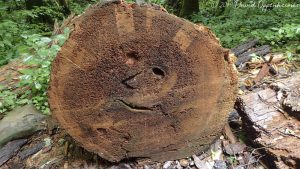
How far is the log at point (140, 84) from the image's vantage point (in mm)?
2217

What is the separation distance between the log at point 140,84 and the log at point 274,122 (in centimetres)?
27

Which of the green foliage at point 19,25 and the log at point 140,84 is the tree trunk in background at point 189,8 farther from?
the log at point 140,84

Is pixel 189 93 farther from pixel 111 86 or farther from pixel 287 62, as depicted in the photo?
pixel 287 62

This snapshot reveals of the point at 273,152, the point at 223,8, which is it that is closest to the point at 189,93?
the point at 273,152

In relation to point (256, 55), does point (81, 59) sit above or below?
above

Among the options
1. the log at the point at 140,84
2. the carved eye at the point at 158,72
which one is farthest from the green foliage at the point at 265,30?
the carved eye at the point at 158,72

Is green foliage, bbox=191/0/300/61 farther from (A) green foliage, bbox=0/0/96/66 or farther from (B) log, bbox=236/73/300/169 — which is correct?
(A) green foliage, bbox=0/0/96/66

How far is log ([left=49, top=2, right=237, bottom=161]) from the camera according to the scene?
7.27 ft

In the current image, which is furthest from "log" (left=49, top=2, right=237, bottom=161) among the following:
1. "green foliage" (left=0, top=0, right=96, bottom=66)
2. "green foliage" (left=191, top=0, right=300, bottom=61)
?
"green foliage" (left=191, top=0, right=300, bottom=61)

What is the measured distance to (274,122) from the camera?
8.95 ft

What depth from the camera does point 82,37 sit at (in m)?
2.19

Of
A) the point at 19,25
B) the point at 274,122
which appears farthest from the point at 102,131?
the point at 19,25

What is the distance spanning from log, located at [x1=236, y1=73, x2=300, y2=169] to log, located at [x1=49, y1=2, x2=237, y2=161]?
0.89 ft

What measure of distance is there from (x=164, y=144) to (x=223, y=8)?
6.85m
